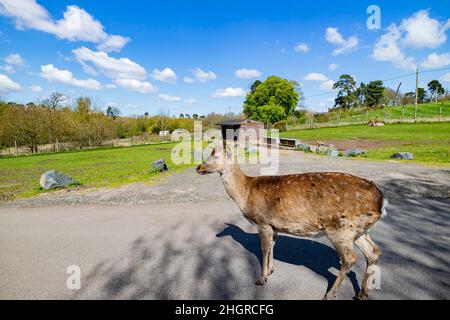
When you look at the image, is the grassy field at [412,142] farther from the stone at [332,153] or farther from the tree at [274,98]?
the tree at [274,98]

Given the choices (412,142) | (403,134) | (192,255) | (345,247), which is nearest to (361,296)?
(345,247)

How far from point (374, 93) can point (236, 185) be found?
371 feet

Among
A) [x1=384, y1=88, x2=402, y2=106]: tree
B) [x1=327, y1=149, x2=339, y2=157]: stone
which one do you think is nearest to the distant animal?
[x1=327, y1=149, x2=339, y2=157]: stone

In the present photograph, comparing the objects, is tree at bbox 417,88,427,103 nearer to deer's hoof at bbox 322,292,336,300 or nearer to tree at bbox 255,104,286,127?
tree at bbox 255,104,286,127

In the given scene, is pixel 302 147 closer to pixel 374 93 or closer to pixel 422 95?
pixel 374 93

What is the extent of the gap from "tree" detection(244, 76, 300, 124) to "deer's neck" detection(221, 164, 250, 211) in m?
69.5

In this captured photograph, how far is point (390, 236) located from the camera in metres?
5.97

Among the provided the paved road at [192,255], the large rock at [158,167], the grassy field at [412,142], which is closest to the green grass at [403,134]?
the grassy field at [412,142]

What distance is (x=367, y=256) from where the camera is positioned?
4.10 m

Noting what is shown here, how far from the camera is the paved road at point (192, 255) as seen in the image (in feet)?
14.1

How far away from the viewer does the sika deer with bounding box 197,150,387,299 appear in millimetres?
3783

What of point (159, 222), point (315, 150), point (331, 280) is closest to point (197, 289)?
point (331, 280)

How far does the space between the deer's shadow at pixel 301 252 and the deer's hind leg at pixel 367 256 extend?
0.79 feet
